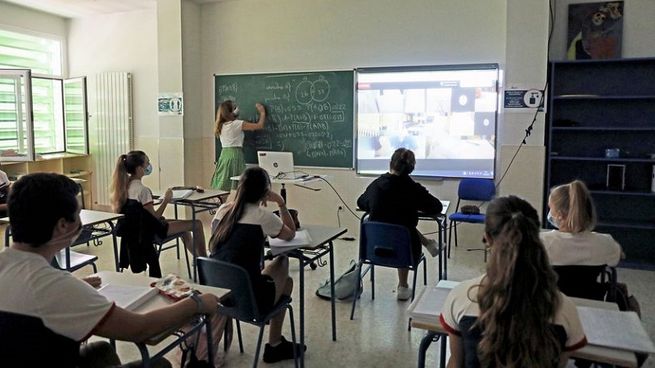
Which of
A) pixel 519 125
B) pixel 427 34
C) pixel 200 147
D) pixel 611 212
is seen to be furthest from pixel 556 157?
pixel 200 147

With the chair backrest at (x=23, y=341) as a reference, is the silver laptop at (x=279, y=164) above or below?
above

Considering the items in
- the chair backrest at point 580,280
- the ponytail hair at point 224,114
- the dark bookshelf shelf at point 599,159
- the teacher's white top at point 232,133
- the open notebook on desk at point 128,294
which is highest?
the ponytail hair at point 224,114

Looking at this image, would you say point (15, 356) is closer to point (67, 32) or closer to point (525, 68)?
point (525, 68)

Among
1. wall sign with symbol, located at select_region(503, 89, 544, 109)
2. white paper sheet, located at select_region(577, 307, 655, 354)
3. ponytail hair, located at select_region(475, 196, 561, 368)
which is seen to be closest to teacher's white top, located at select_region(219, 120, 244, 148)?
wall sign with symbol, located at select_region(503, 89, 544, 109)

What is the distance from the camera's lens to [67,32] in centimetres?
738

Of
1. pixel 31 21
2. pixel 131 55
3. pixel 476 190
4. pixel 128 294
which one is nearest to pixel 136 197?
pixel 128 294

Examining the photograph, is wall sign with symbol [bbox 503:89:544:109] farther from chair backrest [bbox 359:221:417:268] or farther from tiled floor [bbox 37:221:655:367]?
chair backrest [bbox 359:221:417:268]

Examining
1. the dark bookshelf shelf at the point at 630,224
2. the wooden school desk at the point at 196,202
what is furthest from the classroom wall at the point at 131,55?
the dark bookshelf shelf at the point at 630,224

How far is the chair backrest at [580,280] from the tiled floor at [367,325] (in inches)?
34.4

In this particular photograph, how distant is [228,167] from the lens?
5961mm

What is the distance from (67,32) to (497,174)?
616 cm

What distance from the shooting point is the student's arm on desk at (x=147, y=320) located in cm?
144

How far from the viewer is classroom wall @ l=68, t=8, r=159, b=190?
6.85 m

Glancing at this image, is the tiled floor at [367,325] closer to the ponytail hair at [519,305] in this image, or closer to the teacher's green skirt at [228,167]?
the teacher's green skirt at [228,167]
